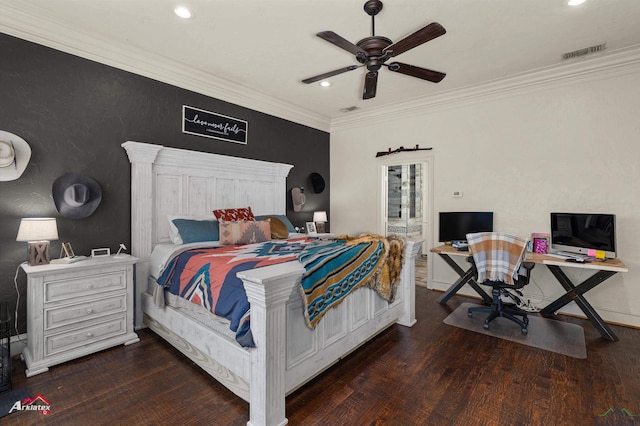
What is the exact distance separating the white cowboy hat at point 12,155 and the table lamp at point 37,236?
1.52ft

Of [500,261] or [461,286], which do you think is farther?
[461,286]

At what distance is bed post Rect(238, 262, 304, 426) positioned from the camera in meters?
1.57

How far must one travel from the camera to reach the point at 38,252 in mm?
2385

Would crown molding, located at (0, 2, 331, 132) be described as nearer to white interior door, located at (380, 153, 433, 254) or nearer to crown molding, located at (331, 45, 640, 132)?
crown molding, located at (331, 45, 640, 132)

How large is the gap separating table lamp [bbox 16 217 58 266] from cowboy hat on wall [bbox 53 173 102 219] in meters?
0.34

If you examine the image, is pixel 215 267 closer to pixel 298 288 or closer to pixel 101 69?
pixel 298 288

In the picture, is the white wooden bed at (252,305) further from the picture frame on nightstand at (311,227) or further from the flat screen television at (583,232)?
the flat screen television at (583,232)

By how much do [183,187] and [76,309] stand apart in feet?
5.13

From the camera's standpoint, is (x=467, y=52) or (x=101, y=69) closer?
(x=101, y=69)

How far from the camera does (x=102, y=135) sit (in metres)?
2.95

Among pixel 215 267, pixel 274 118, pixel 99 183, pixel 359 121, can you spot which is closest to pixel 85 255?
pixel 99 183

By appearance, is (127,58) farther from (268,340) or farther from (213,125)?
(268,340)

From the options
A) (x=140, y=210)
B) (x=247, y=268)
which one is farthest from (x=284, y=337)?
(x=140, y=210)

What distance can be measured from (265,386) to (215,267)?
0.90m
